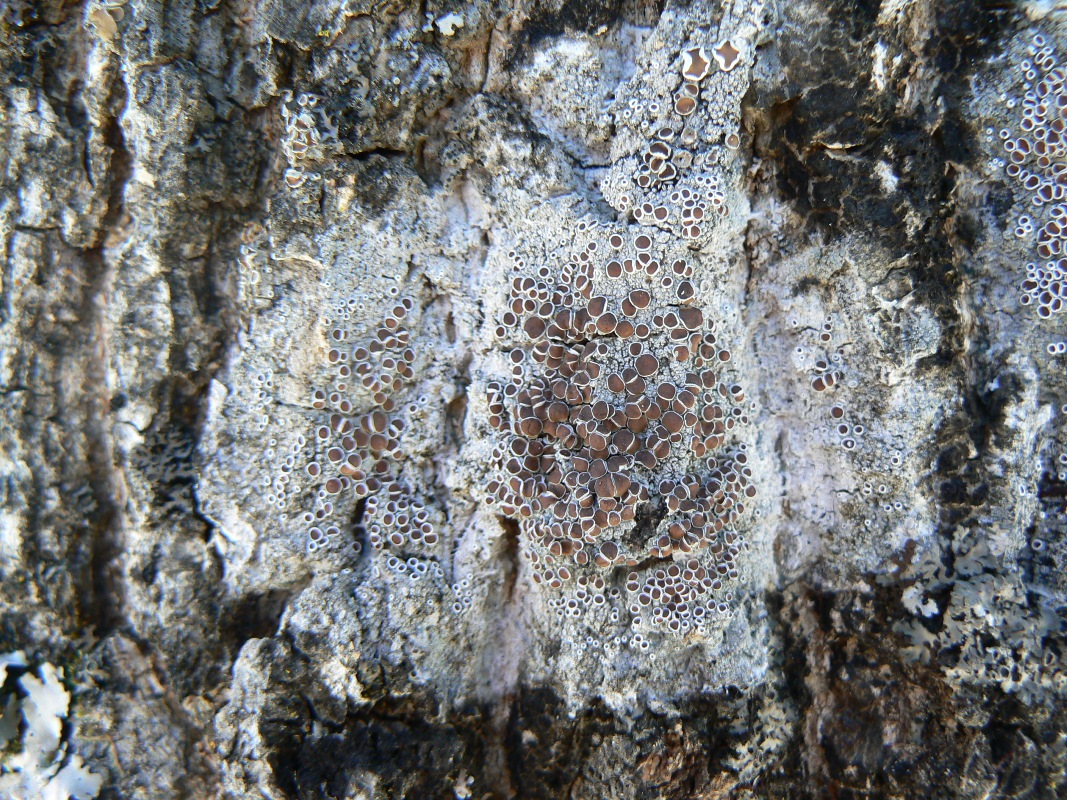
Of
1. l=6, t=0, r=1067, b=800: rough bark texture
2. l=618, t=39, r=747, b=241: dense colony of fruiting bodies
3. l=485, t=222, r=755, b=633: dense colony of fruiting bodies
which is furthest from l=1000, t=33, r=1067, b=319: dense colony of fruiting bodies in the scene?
l=485, t=222, r=755, b=633: dense colony of fruiting bodies

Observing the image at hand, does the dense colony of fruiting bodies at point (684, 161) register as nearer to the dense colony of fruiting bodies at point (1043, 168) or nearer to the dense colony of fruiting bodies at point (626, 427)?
the dense colony of fruiting bodies at point (626, 427)

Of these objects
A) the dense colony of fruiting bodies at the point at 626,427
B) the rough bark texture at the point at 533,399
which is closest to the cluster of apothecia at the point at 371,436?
the rough bark texture at the point at 533,399

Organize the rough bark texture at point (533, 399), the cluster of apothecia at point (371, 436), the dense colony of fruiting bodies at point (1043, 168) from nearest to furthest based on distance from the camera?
1. the dense colony of fruiting bodies at point (1043, 168)
2. the rough bark texture at point (533, 399)
3. the cluster of apothecia at point (371, 436)

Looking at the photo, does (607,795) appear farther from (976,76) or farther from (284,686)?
(976,76)

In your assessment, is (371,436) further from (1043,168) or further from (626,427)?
(1043,168)

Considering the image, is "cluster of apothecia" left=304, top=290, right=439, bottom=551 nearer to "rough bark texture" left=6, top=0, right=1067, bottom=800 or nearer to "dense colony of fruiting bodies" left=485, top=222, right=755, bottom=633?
"rough bark texture" left=6, top=0, right=1067, bottom=800

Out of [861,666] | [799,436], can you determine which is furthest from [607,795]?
[799,436]

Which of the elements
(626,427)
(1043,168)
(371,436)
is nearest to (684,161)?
(626,427)
